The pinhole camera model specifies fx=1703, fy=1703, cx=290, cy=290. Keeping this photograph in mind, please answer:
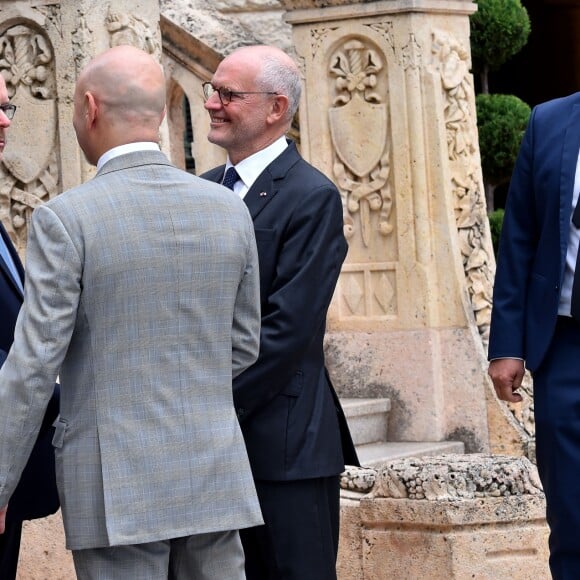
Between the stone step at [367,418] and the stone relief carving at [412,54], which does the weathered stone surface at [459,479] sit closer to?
the stone step at [367,418]

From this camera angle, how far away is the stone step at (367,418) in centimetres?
818

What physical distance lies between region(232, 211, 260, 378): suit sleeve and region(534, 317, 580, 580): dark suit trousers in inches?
39.8

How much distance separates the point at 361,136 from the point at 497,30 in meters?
3.50

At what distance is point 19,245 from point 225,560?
123 inches

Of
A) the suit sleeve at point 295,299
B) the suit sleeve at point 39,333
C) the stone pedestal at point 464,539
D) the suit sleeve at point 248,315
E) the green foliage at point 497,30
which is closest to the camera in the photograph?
the suit sleeve at point 39,333

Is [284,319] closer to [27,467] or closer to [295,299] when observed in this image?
[295,299]

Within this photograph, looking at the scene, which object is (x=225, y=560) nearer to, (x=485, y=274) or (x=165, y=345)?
(x=165, y=345)

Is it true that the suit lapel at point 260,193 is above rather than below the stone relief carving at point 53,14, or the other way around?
below

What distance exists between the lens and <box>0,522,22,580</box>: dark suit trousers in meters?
4.59

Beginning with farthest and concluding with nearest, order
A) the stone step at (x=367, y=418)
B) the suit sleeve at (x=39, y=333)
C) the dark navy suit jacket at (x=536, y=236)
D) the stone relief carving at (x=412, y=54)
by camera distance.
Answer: the stone relief carving at (x=412, y=54) < the stone step at (x=367, y=418) < the dark navy suit jacket at (x=536, y=236) < the suit sleeve at (x=39, y=333)

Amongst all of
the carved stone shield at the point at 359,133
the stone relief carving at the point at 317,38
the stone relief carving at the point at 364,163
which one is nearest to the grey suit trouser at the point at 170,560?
the stone relief carving at the point at 364,163

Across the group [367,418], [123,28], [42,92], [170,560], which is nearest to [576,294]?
[170,560]

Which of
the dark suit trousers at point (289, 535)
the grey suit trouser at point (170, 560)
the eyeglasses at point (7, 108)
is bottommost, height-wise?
the dark suit trousers at point (289, 535)

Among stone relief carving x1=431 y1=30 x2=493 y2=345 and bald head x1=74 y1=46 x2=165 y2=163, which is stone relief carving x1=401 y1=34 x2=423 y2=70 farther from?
bald head x1=74 y1=46 x2=165 y2=163
